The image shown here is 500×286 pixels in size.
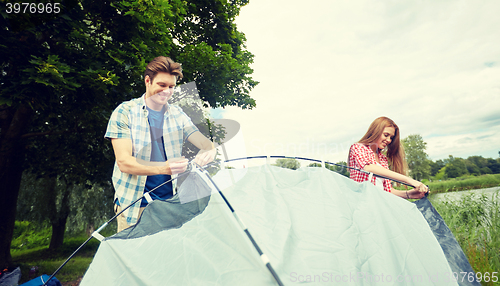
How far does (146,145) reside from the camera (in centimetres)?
205

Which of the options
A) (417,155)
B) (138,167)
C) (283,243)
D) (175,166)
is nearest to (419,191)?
(283,243)

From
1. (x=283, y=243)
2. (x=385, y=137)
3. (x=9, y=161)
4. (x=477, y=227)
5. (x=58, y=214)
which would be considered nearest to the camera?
(x=283, y=243)

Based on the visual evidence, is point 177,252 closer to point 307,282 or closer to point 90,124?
point 307,282

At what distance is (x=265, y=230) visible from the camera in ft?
4.86

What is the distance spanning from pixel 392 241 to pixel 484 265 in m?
2.16

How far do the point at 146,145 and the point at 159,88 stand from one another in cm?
48

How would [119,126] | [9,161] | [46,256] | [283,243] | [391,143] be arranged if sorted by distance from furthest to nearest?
[46,256] < [9,161] < [391,143] < [119,126] < [283,243]

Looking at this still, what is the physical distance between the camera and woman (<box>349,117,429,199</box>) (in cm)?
224

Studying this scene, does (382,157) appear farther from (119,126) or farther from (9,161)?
(9,161)

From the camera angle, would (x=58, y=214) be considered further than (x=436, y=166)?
No

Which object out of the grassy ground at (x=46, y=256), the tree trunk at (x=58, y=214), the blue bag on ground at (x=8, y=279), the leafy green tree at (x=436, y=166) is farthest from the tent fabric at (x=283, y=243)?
the leafy green tree at (x=436, y=166)

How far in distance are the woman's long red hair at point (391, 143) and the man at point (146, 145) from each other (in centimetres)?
172

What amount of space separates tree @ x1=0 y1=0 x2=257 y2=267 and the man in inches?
82.4

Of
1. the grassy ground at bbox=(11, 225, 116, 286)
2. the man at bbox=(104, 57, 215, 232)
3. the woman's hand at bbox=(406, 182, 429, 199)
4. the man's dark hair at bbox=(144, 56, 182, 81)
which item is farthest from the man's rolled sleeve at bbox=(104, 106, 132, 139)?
the grassy ground at bbox=(11, 225, 116, 286)
